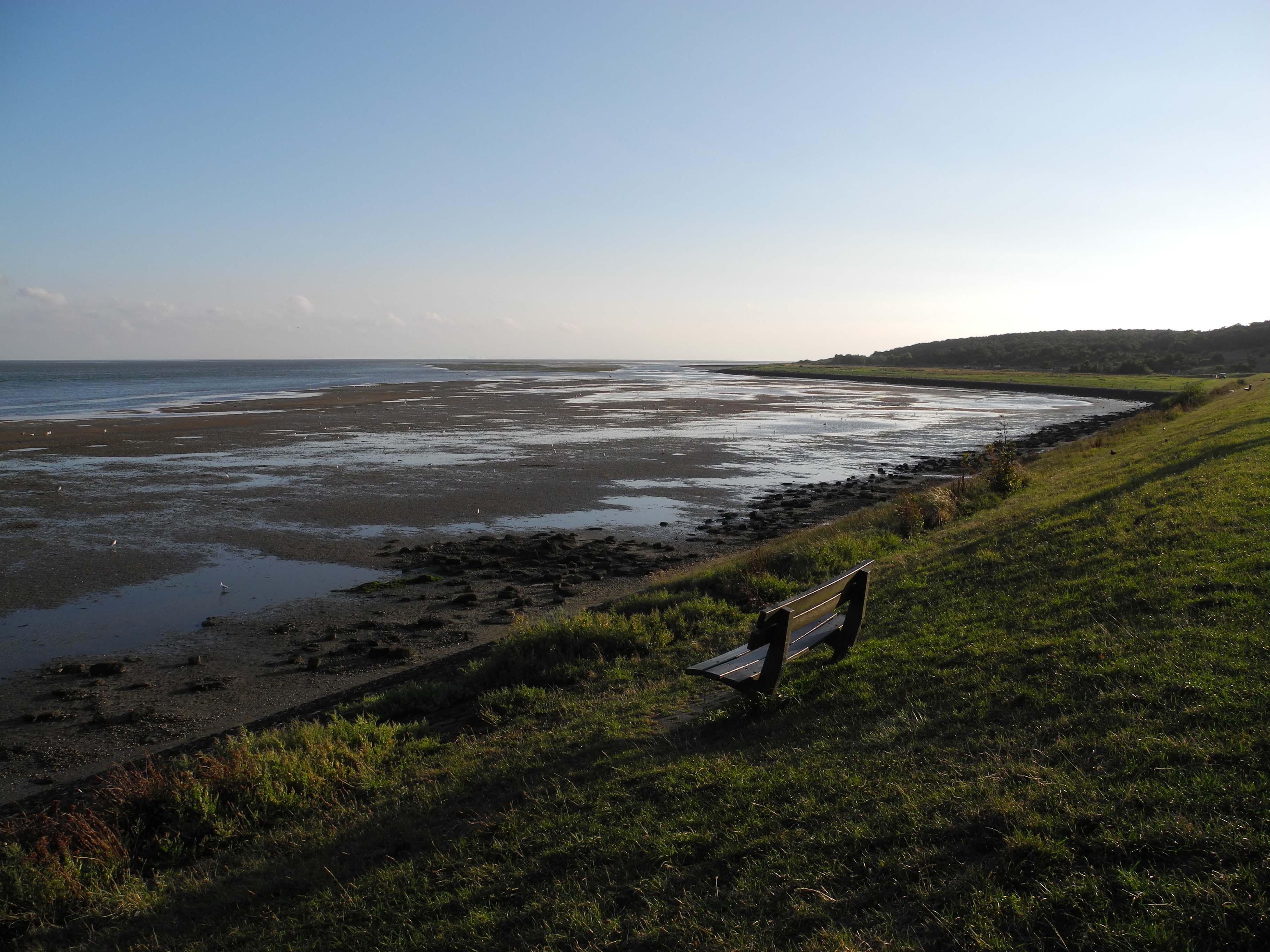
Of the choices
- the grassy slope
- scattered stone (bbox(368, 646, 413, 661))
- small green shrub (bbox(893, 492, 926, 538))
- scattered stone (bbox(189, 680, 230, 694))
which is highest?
the grassy slope

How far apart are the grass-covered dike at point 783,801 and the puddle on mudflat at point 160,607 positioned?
537cm

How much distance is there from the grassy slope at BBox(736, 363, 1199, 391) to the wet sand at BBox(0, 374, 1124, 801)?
88.8 feet

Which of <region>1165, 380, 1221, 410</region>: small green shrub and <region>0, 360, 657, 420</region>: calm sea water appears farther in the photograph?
<region>0, 360, 657, 420</region>: calm sea water

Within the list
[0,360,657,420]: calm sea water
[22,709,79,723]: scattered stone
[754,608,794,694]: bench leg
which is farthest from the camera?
[0,360,657,420]: calm sea water

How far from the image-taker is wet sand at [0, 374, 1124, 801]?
10055 millimetres

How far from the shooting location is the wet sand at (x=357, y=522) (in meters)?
10.1

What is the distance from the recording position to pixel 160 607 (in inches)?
531

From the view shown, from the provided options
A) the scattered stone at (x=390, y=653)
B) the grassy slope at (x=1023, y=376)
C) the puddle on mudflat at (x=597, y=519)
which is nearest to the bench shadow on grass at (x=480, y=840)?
the scattered stone at (x=390, y=653)

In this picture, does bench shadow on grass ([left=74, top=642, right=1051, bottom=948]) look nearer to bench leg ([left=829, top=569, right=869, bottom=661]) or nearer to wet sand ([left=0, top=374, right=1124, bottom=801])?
bench leg ([left=829, top=569, right=869, bottom=661])

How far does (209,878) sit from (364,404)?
5786cm

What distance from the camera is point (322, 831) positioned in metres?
5.83

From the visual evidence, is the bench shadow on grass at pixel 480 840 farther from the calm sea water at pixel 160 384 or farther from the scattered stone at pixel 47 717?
the calm sea water at pixel 160 384

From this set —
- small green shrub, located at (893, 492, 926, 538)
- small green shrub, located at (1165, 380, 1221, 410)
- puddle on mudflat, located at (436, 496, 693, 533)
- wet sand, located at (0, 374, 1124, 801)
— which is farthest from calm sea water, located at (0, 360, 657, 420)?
small green shrub, located at (1165, 380, 1221, 410)

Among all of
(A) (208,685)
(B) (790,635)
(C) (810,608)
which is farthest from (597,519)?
(C) (810,608)
